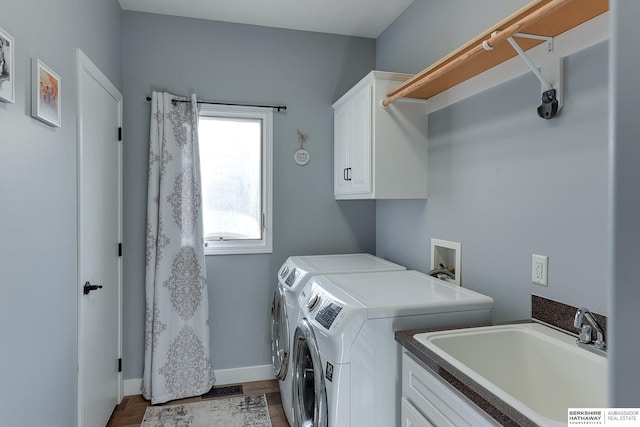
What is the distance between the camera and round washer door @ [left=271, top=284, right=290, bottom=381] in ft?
7.76

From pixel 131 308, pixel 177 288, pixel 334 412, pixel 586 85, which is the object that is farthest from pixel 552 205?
pixel 131 308

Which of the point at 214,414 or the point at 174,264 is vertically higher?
the point at 174,264

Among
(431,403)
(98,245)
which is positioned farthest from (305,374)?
(98,245)

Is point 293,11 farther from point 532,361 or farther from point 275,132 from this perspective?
point 532,361

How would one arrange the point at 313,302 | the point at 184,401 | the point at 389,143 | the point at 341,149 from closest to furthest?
the point at 313,302
the point at 389,143
the point at 184,401
the point at 341,149

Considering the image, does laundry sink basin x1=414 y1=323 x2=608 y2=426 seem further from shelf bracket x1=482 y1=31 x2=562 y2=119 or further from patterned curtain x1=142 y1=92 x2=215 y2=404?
patterned curtain x1=142 y1=92 x2=215 y2=404

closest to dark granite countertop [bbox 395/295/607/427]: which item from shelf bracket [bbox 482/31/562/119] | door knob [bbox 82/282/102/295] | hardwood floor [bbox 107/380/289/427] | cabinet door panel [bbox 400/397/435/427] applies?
cabinet door panel [bbox 400/397/435/427]

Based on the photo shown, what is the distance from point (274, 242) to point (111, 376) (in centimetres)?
144

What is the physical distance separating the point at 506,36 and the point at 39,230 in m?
1.92

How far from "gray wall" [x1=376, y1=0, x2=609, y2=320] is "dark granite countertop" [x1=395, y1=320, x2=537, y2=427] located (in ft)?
1.89

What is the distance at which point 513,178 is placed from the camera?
1.69 meters

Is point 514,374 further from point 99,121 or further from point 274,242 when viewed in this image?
point 99,121

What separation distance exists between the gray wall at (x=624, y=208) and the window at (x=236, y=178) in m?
2.67

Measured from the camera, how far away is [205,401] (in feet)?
8.75
